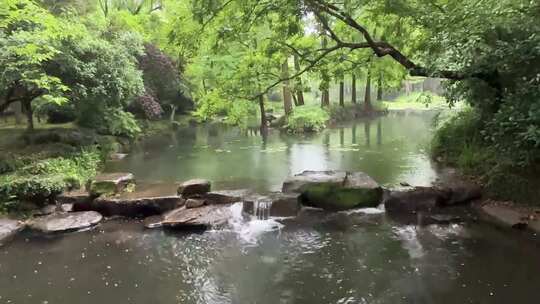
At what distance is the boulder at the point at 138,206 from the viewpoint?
32.2ft

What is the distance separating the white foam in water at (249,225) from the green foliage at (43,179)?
4.26 meters

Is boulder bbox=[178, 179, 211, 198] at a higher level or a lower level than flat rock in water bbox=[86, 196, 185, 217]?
higher

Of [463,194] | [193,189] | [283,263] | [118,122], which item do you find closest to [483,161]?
[463,194]

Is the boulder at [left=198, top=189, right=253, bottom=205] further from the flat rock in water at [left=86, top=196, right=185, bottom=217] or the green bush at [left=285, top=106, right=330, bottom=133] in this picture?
the green bush at [left=285, top=106, right=330, bottom=133]

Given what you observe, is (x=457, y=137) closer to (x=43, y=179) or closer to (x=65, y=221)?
(x=65, y=221)

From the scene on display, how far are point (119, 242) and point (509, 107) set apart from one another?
757 cm

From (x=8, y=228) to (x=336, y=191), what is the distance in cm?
689

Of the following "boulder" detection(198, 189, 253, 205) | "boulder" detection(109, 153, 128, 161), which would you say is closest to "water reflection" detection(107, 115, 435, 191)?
"boulder" detection(109, 153, 128, 161)

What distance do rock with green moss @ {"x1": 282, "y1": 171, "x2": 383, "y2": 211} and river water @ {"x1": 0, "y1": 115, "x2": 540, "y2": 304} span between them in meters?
0.30

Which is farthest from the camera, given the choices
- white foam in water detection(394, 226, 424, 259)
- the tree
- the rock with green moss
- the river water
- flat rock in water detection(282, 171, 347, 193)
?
flat rock in water detection(282, 171, 347, 193)

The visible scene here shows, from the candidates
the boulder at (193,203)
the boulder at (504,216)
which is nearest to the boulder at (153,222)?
the boulder at (193,203)

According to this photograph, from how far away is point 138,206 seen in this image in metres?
9.82

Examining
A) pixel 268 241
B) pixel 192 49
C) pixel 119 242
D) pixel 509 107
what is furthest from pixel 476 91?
pixel 119 242

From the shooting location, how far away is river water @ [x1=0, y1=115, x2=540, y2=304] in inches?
241
